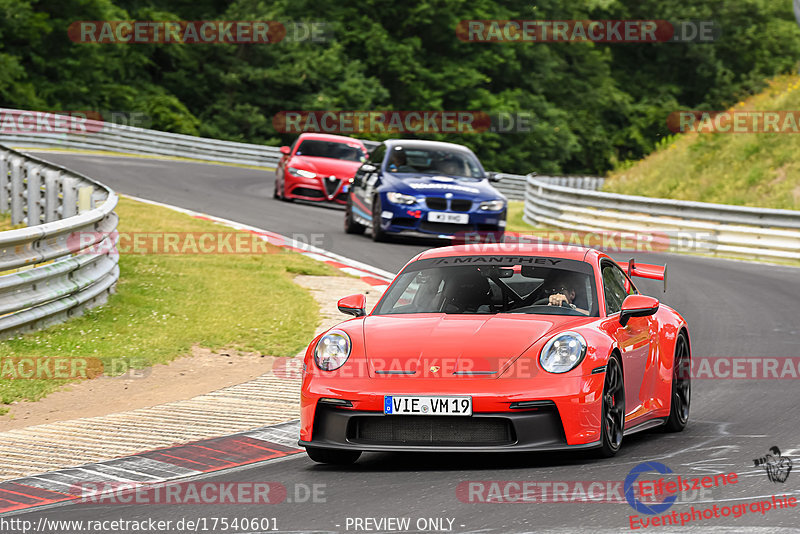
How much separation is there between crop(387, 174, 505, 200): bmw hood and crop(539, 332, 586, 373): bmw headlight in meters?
12.5

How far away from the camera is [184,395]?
32.1ft

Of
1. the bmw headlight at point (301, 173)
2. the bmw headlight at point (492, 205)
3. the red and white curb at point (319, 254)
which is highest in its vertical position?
the bmw headlight at point (492, 205)

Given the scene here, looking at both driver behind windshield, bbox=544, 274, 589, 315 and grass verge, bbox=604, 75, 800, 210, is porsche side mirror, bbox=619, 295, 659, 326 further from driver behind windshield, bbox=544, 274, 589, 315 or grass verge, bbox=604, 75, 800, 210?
grass verge, bbox=604, 75, 800, 210

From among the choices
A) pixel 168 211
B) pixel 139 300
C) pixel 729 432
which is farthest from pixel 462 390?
pixel 168 211

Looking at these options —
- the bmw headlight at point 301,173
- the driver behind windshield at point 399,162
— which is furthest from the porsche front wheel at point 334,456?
the bmw headlight at point 301,173

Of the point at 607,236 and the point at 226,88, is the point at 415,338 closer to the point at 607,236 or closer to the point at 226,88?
the point at 607,236

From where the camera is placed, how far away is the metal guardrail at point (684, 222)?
73.9 ft

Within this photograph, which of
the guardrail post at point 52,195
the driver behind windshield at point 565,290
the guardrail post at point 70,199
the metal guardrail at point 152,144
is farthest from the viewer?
the metal guardrail at point 152,144

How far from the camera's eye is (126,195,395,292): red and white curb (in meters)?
16.2

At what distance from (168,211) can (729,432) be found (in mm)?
16869

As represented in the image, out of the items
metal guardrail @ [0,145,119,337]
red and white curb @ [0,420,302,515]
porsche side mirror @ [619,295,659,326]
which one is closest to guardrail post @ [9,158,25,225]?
metal guardrail @ [0,145,119,337]

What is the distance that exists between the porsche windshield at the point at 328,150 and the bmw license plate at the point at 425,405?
21813mm

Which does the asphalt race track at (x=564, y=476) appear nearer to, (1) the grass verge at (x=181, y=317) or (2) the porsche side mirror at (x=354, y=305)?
(2) the porsche side mirror at (x=354, y=305)

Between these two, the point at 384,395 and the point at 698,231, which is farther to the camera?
the point at 698,231
